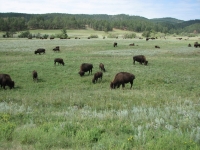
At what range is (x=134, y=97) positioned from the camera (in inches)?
522

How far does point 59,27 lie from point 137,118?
17616 cm

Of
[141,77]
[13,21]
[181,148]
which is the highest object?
[13,21]

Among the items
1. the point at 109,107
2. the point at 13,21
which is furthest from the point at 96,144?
the point at 13,21

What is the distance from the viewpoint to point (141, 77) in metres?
22.2

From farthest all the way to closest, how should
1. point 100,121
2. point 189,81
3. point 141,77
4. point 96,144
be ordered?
point 141,77
point 189,81
point 100,121
point 96,144

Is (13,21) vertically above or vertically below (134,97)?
above

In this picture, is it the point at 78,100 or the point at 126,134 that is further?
the point at 78,100

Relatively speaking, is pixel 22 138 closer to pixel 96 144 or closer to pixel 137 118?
pixel 96 144

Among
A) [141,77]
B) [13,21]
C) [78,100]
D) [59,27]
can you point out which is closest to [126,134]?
[78,100]

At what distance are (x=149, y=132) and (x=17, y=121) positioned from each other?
4662 mm

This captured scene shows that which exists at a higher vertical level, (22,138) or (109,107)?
(22,138)

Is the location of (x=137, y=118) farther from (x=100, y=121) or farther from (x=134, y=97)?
(x=134, y=97)

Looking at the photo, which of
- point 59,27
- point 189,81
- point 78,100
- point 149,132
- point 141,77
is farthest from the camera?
point 59,27

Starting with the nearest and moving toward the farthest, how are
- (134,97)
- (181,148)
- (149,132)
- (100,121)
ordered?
(181,148)
(149,132)
(100,121)
(134,97)
